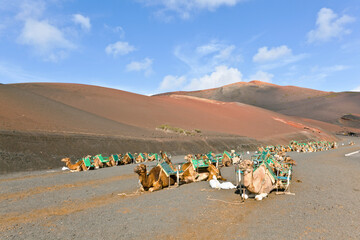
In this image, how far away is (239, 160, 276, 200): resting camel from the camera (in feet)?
31.1

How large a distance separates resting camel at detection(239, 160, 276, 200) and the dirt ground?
1.17 feet

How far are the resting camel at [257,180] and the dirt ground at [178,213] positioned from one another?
14.0 inches

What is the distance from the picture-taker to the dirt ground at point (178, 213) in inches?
253

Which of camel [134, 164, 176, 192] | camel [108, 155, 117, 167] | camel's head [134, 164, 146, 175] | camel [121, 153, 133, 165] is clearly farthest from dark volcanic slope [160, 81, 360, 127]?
camel's head [134, 164, 146, 175]

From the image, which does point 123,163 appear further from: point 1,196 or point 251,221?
point 251,221

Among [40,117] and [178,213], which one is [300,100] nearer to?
[40,117]

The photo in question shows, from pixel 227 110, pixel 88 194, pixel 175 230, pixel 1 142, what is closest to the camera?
pixel 175 230

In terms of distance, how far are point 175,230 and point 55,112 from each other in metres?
36.3

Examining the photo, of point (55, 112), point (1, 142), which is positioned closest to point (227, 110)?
point (55, 112)

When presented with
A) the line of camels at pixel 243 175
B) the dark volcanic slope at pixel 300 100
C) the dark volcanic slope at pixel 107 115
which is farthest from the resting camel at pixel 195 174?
the dark volcanic slope at pixel 300 100

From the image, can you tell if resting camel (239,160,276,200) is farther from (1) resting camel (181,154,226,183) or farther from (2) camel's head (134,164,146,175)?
(1) resting camel (181,154,226,183)

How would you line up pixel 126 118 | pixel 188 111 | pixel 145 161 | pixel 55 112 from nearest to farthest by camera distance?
pixel 145 161 → pixel 55 112 → pixel 126 118 → pixel 188 111

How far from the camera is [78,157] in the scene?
25438mm

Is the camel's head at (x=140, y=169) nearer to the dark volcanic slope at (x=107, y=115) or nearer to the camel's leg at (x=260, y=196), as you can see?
the camel's leg at (x=260, y=196)
